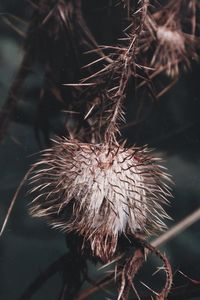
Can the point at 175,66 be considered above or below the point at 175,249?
above

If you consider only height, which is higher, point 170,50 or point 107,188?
point 170,50

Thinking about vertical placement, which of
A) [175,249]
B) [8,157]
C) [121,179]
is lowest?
[175,249]

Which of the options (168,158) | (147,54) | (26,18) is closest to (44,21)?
(26,18)

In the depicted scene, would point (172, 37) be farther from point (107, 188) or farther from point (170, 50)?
point (107, 188)

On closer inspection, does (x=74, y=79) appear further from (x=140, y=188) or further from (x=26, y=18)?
(x=140, y=188)

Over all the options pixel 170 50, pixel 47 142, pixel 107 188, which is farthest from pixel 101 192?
pixel 170 50
